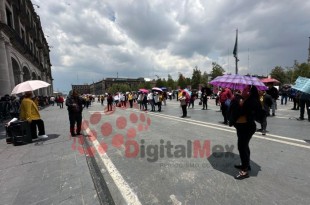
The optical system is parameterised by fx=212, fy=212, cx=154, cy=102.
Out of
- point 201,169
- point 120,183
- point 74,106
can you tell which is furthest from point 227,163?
point 74,106

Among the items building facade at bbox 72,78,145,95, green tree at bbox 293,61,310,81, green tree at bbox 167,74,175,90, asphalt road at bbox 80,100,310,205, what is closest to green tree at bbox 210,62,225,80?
green tree at bbox 293,61,310,81

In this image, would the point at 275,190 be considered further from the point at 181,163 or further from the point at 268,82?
the point at 268,82

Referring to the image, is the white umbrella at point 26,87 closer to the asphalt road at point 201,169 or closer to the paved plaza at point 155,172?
the paved plaza at point 155,172

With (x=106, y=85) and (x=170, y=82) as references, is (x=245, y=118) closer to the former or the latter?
(x=170, y=82)

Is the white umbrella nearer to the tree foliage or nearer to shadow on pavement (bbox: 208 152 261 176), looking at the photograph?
shadow on pavement (bbox: 208 152 261 176)

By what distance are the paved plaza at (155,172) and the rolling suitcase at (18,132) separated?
0.29 metres

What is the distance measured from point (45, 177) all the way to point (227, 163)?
380 centimetres

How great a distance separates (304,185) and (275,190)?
58cm

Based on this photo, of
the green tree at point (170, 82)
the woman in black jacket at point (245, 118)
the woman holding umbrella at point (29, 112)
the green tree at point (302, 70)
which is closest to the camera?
the woman in black jacket at point (245, 118)

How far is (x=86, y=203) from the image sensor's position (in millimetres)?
3193

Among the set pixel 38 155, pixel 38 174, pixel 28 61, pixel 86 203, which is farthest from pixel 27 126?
pixel 28 61

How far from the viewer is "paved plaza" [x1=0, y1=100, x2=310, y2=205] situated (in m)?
3.33

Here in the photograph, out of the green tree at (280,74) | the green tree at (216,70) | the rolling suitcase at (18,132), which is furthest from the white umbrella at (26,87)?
the green tree at (280,74)

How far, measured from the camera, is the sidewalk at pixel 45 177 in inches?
133
